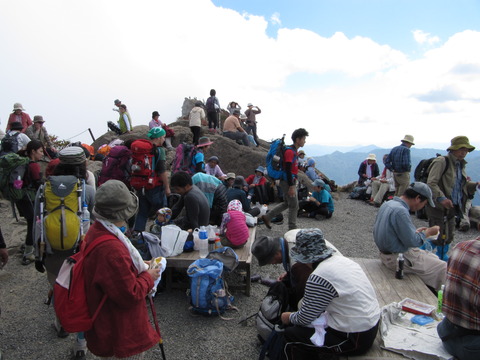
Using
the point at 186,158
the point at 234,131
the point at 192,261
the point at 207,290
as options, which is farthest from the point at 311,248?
the point at 234,131

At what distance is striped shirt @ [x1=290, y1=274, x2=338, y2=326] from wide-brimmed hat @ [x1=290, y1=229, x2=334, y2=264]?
6.6 inches

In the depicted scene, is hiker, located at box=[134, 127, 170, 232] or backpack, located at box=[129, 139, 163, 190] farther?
hiker, located at box=[134, 127, 170, 232]

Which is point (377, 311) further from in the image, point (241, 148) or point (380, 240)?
point (241, 148)

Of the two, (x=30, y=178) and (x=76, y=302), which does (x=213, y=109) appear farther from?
(x=76, y=302)

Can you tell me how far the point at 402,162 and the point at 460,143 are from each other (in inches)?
121

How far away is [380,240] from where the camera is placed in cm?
432

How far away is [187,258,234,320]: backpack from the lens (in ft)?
13.7

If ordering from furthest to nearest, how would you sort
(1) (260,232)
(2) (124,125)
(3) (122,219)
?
(2) (124,125) → (1) (260,232) → (3) (122,219)

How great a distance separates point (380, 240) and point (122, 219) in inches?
138

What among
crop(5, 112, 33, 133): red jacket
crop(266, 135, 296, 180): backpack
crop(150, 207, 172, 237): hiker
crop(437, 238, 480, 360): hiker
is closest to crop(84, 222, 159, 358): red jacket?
crop(437, 238, 480, 360): hiker

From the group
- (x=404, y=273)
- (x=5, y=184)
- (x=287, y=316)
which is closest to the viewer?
(x=287, y=316)

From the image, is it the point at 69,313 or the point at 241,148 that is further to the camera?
the point at 241,148

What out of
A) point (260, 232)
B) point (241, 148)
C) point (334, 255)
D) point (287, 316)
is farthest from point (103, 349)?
point (241, 148)

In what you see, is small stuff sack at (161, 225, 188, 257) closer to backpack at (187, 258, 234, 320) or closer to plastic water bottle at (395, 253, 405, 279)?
backpack at (187, 258, 234, 320)
